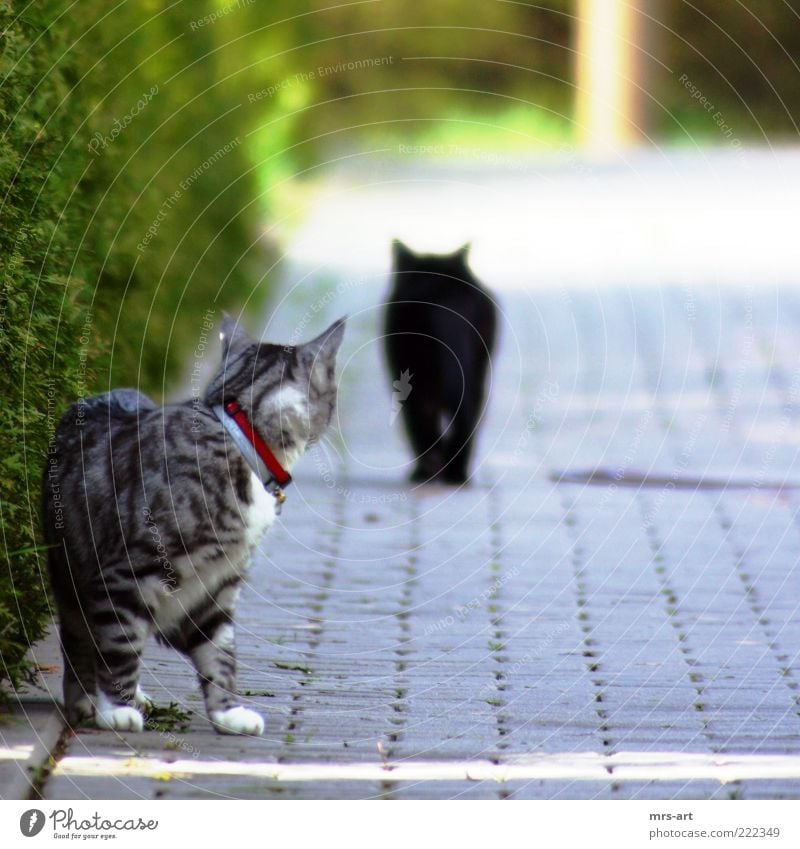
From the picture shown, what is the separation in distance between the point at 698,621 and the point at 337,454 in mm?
2349

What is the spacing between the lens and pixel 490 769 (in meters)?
3.39

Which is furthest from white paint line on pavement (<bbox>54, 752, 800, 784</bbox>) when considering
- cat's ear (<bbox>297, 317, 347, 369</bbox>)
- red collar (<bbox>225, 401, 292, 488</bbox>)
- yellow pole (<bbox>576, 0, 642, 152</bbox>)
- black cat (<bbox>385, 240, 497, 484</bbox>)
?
yellow pole (<bbox>576, 0, 642, 152</bbox>)

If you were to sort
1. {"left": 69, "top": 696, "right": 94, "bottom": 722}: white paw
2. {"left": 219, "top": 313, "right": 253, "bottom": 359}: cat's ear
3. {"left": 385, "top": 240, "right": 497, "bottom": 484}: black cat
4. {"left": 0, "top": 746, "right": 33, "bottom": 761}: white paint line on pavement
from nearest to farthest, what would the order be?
{"left": 0, "top": 746, "right": 33, "bottom": 761}: white paint line on pavement, {"left": 69, "top": 696, "right": 94, "bottom": 722}: white paw, {"left": 219, "top": 313, "right": 253, "bottom": 359}: cat's ear, {"left": 385, "top": 240, "right": 497, "bottom": 484}: black cat

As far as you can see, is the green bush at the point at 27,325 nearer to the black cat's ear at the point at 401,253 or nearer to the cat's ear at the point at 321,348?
the cat's ear at the point at 321,348

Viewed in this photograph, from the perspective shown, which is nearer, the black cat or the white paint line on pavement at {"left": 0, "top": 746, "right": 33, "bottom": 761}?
the white paint line on pavement at {"left": 0, "top": 746, "right": 33, "bottom": 761}

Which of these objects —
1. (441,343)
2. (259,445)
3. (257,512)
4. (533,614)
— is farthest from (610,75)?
(257,512)

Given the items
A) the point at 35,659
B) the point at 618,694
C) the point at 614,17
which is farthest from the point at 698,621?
the point at 614,17

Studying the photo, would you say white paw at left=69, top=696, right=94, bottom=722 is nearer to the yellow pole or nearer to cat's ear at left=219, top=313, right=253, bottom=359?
cat's ear at left=219, top=313, right=253, bottom=359

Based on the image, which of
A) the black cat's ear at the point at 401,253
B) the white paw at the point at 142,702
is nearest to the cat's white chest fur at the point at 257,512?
the white paw at the point at 142,702

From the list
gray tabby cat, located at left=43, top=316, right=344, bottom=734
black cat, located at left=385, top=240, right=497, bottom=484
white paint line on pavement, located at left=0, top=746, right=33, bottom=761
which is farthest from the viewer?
black cat, located at left=385, top=240, right=497, bottom=484

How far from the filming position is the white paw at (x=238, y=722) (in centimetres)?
355

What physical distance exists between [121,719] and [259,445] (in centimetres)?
80

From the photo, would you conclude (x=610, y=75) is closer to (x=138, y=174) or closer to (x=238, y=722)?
(x=138, y=174)

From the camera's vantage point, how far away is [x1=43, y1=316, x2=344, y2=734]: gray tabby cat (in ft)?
11.4
